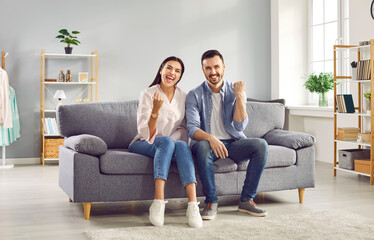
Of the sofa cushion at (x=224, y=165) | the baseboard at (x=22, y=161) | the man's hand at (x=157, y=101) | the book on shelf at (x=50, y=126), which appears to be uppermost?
the man's hand at (x=157, y=101)

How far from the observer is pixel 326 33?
6.75 m

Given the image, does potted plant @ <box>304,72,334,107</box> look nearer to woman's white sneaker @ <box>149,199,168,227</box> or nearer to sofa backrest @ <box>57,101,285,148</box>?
sofa backrest @ <box>57,101,285,148</box>

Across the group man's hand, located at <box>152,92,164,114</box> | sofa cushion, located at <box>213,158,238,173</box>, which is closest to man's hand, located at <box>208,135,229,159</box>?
sofa cushion, located at <box>213,158,238,173</box>

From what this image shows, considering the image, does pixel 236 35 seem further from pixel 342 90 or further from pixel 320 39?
pixel 342 90

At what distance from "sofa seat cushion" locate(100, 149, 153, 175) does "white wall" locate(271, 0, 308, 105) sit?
13.6 ft

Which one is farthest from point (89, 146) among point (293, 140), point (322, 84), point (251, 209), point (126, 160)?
point (322, 84)

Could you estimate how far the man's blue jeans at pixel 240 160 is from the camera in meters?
3.32

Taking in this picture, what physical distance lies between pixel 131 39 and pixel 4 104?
190 cm

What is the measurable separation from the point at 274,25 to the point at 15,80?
371 cm

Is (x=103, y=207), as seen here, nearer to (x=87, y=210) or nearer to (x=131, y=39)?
(x=87, y=210)

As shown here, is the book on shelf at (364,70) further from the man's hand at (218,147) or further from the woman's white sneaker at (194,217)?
the woman's white sneaker at (194,217)

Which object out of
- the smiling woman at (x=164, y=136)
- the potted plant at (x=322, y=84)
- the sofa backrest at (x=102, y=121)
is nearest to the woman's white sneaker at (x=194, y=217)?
the smiling woman at (x=164, y=136)

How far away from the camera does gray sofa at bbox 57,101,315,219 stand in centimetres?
332

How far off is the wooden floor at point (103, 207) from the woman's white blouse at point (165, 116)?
1.82 feet
